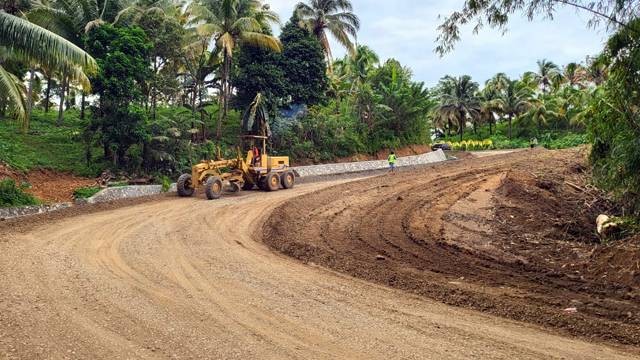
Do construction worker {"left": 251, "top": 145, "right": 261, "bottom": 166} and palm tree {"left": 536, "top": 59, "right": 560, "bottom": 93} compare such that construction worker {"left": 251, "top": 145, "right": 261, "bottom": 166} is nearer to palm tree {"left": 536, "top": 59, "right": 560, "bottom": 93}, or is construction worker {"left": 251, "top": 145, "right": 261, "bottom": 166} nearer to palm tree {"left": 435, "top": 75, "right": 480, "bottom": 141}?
palm tree {"left": 435, "top": 75, "right": 480, "bottom": 141}

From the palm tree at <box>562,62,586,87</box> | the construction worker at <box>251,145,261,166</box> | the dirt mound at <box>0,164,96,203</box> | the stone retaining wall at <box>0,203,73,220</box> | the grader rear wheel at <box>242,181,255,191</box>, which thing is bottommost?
the stone retaining wall at <box>0,203,73,220</box>

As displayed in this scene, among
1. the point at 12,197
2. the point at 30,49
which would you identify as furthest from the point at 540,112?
the point at 30,49

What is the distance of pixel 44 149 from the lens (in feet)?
71.6

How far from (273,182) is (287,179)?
3.26ft

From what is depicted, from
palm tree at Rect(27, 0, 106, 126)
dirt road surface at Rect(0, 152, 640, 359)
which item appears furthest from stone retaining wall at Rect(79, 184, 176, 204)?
dirt road surface at Rect(0, 152, 640, 359)

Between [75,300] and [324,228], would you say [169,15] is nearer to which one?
[324,228]

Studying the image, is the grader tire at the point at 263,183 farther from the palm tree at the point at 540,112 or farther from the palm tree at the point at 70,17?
the palm tree at the point at 540,112

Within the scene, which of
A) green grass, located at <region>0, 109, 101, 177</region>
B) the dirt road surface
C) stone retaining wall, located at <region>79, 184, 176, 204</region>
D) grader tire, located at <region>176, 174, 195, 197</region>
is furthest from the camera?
green grass, located at <region>0, 109, 101, 177</region>

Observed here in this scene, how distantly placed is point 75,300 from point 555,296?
667 cm

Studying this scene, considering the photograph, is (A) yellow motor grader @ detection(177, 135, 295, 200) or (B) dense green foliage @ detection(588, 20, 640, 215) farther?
(A) yellow motor grader @ detection(177, 135, 295, 200)

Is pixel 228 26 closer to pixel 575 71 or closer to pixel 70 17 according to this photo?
pixel 70 17

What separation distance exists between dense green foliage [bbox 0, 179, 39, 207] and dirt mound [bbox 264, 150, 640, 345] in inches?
300

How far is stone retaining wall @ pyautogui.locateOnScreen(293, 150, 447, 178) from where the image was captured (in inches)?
1063

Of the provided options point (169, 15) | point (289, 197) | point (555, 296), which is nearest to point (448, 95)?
point (169, 15)
